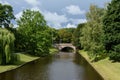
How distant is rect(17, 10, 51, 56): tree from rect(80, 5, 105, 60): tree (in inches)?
978

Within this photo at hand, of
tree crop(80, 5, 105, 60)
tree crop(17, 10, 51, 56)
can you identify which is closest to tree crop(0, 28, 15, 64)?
tree crop(80, 5, 105, 60)

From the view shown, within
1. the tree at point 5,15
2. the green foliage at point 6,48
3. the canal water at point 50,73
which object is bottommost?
the canal water at point 50,73

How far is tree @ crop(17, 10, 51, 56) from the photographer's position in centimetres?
8712

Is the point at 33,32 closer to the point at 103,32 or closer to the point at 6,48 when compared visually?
the point at 103,32

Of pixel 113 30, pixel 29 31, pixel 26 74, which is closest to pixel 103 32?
pixel 113 30

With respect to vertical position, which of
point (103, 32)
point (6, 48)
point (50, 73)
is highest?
point (103, 32)

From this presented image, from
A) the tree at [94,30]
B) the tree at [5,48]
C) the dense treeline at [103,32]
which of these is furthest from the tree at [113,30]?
the tree at [5,48]

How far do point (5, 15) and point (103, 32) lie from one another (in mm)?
35366

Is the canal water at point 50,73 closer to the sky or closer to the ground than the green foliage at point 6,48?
closer to the ground

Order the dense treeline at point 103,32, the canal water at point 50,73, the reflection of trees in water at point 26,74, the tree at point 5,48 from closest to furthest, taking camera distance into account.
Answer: the reflection of trees in water at point 26,74
the canal water at point 50,73
the tree at point 5,48
the dense treeline at point 103,32

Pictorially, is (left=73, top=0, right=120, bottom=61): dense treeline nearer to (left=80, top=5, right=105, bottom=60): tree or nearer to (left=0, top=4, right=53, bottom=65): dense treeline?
(left=80, top=5, right=105, bottom=60): tree

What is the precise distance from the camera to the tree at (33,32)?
87125 millimetres

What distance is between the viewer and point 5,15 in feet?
275

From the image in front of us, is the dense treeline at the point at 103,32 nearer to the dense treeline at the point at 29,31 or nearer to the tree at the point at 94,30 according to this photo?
the tree at the point at 94,30
